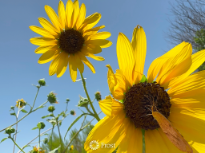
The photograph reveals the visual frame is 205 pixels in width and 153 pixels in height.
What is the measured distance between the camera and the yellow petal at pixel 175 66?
0.61 meters

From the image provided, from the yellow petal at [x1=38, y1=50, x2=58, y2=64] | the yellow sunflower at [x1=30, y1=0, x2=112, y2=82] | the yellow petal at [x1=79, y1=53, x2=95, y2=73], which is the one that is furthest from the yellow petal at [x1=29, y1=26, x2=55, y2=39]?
the yellow petal at [x1=79, y1=53, x2=95, y2=73]

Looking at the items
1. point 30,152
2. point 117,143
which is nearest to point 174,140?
point 117,143

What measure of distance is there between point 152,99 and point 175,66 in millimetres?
156

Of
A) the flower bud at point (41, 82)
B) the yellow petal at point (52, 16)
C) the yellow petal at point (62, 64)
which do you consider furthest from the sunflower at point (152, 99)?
the flower bud at point (41, 82)

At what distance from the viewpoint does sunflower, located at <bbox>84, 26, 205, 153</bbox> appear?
0.57m

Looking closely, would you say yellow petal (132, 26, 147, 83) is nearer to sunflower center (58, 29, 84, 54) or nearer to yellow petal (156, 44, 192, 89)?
yellow petal (156, 44, 192, 89)

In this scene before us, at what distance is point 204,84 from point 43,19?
97 cm

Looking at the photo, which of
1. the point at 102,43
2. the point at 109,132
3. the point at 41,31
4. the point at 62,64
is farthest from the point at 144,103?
the point at 41,31

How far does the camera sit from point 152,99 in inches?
23.3

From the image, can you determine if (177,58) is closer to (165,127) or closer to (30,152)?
(165,127)

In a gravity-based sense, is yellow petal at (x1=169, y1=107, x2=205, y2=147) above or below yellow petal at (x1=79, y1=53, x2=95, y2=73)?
below

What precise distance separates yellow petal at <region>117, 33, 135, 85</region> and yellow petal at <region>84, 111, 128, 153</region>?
16 centimetres

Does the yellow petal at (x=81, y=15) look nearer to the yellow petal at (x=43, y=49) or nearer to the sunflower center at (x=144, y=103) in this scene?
the yellow petal at (x=43, y=49)

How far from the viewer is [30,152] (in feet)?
4.42
